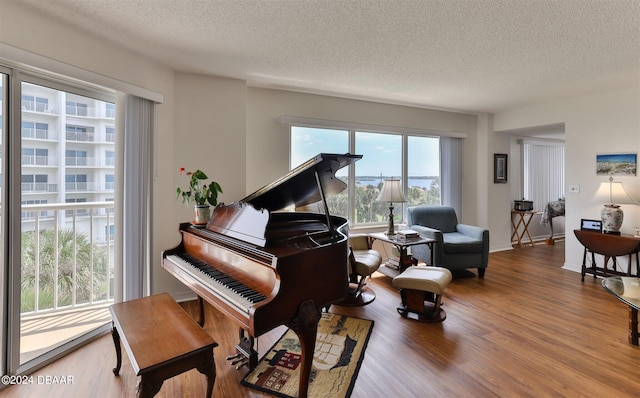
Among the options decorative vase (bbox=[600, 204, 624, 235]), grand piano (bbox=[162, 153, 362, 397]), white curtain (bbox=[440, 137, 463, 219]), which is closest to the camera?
grand piano (bbox=[162, 153, 362, 397])

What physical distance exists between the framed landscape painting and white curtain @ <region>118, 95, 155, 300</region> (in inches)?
221

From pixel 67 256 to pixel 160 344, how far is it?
1873mm

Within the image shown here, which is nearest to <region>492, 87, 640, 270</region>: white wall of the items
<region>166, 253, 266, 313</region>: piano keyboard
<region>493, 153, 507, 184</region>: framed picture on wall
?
<region>493, 153, 507, 184</region>: framed picture on wall

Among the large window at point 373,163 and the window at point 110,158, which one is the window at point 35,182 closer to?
the window at point 110,158

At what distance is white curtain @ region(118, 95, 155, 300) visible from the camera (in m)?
2.78

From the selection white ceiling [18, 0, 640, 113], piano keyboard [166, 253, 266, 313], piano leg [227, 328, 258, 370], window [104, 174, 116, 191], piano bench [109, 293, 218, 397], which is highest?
white ceiling [18, 0, 640, 113]

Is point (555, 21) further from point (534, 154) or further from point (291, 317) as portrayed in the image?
point (534, 154)

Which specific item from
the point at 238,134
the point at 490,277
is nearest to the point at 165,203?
the point at 238,134

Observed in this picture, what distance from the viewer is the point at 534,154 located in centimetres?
672

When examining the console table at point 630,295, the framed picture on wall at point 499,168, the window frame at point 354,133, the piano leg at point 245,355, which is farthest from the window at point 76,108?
the framed picture on wall at point 499,168

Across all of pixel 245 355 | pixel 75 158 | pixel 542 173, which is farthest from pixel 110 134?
pixel 542 173

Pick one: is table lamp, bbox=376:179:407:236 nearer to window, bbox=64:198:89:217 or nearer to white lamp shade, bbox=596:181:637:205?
white lamp shade, bbox=596:181:637:205

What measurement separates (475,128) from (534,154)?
214 centimetres

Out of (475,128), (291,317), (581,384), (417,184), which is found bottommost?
(581,384)
